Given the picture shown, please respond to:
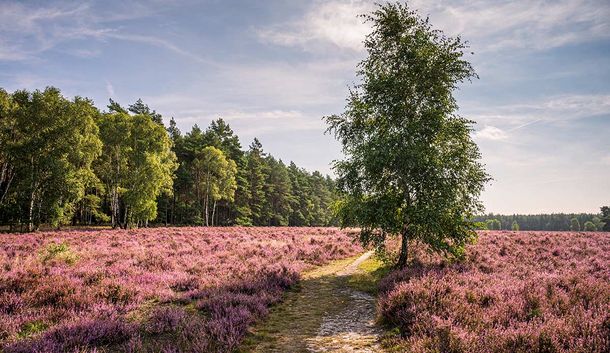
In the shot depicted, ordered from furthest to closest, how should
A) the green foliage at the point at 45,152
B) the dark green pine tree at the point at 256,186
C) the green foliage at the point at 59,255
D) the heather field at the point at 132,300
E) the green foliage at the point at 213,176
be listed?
the dark green pine tree at the point at 256,186 → the green foliage at the point at 213,176 → the green foliage at the point at 45,152 → the green foliage at the point at 59,255 → the heather field at the point at 132,300

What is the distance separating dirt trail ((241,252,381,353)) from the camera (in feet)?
23.0

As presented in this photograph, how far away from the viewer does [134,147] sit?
38.3 meters

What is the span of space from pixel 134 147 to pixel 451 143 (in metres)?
36.2

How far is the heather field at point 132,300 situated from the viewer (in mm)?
6418

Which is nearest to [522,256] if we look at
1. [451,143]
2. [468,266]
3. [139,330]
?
[468,266]

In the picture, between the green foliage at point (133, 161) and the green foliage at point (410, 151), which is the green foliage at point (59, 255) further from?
the green foliage at point (133, 161)

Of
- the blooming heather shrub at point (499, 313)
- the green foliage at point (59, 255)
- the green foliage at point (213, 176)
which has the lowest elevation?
the blooming heather shrub at point (499, 313)

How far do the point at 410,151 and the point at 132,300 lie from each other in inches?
428

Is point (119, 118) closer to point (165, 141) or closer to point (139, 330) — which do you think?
point (165, 141)

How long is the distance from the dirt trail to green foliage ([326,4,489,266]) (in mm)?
3415

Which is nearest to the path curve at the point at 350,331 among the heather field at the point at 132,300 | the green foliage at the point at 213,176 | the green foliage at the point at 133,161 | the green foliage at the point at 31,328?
the heather field at the point at 132,300

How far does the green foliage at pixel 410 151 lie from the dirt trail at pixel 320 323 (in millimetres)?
3415

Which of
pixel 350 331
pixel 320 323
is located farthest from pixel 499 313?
pixel 320 323

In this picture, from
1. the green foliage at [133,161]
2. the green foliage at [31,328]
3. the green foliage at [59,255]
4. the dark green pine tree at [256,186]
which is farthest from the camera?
the dark green pine tree at [256,186]
